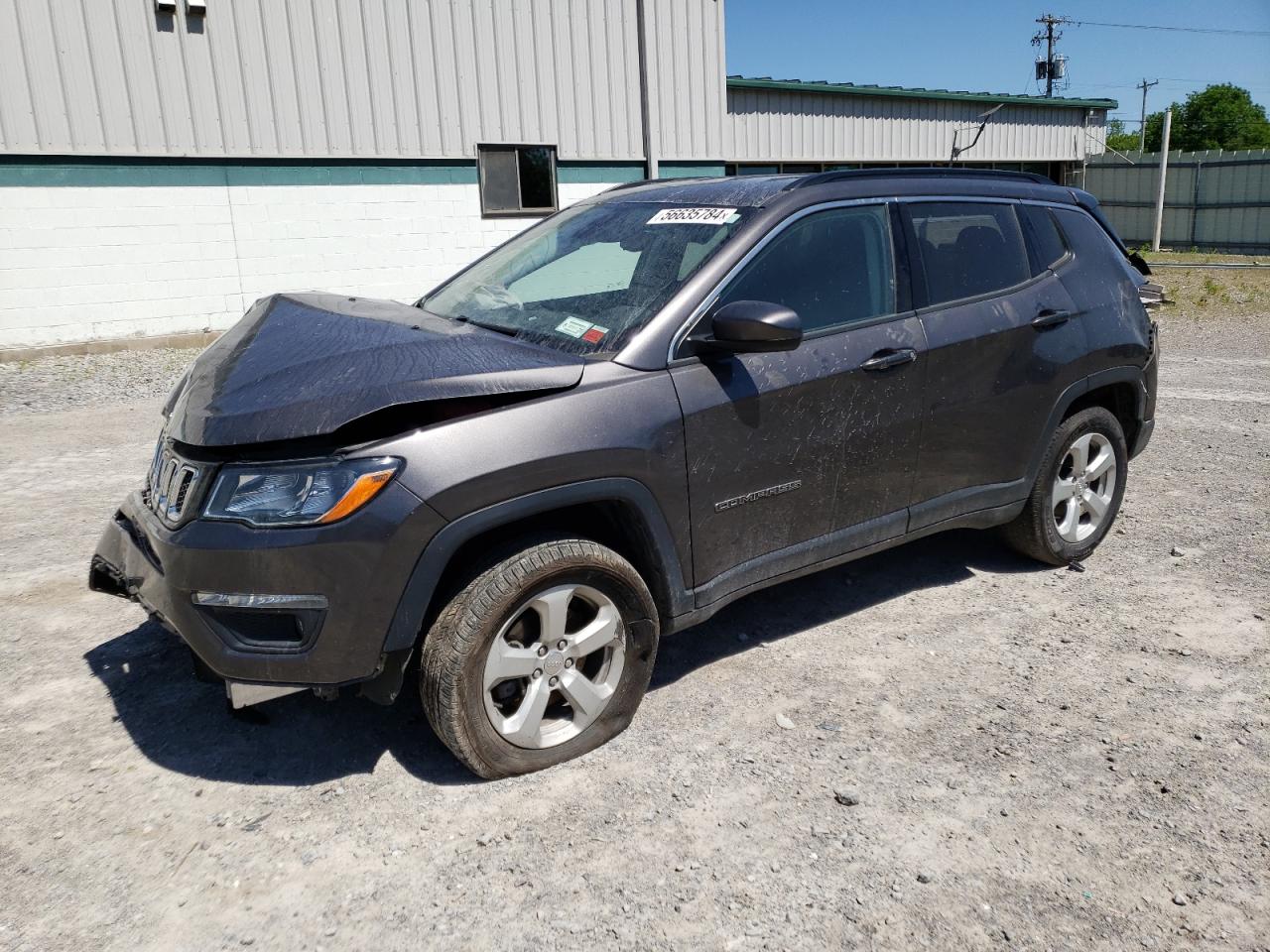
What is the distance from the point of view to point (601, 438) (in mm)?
3033

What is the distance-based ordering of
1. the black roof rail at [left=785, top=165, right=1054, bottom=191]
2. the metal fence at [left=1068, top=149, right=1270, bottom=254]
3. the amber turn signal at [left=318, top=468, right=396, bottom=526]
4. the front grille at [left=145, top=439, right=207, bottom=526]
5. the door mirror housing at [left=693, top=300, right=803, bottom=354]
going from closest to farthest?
the amber turn signal at [left=318, top=468, right=396, bottom=526], the front grille at [left=145, top=439, right=207, bottom=526], the door mirror housing at [left=693, top=300, right=803, bottom=354], the black roof rail at [left=785, top=165, right=1054, bottom=191], the metal fence at [left=1068, top=149, right=1270, bottom=254]

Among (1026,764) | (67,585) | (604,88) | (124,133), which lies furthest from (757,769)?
(604,88)

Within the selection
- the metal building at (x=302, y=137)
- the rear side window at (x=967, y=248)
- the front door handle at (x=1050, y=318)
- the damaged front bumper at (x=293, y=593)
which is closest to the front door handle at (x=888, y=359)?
the rear side window at (x=967, y=248)

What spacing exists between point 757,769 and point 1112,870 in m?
1.01

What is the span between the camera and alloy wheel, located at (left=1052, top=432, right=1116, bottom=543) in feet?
15.3

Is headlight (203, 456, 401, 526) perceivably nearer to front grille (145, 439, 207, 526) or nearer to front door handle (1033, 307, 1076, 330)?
front grille (145, 439, 207, 526)

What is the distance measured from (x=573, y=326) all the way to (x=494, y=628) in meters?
1.11

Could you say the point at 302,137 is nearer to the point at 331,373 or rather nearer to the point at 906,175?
the point at 906,175

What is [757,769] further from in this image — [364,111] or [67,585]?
[364,111]

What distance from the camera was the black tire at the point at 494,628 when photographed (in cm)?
288

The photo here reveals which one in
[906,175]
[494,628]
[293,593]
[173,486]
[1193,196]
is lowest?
[1193,196]

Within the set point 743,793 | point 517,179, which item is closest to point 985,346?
point 743,793

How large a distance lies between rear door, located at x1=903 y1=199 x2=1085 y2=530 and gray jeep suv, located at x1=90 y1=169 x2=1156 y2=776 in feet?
0.04

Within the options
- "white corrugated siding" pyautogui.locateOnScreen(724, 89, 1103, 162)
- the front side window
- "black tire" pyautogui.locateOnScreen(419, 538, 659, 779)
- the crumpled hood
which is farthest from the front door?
"white corrugated siding" pyautogui.locateOnScreen(724, 89, 1103, 162)
